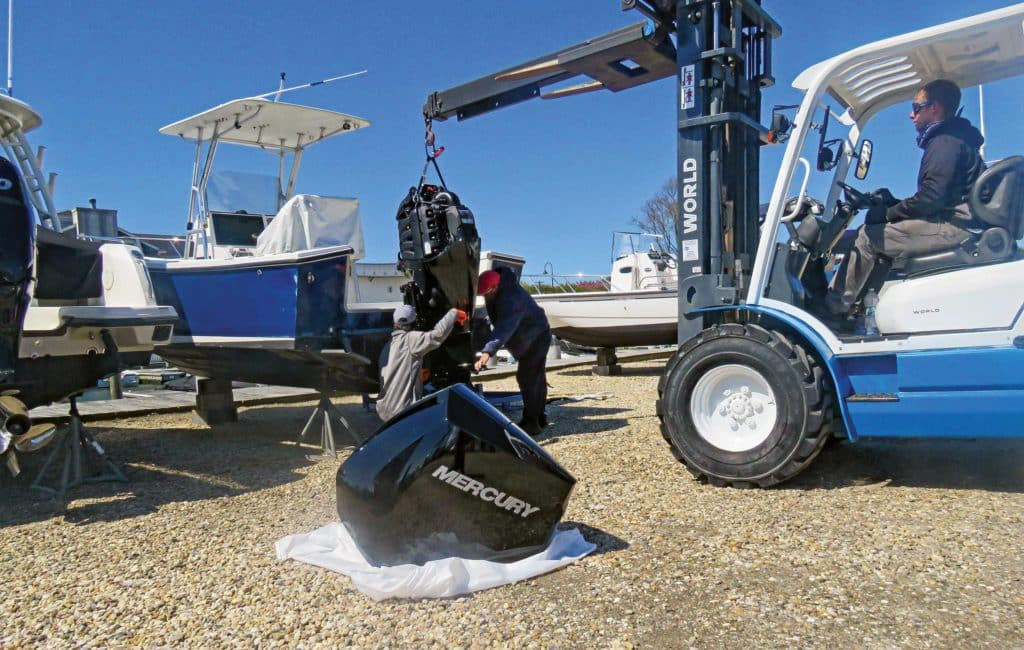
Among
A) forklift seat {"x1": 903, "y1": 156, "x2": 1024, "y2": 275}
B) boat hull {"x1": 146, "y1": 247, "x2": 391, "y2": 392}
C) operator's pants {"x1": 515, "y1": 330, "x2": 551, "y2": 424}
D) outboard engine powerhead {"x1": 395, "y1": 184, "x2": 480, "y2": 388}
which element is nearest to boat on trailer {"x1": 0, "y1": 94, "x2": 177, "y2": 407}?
boat hull {"x1": 146, "y1": 247, "x2": 391, "y2": 392}

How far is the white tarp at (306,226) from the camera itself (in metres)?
6.80

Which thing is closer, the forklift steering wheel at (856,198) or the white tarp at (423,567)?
the white tarp at (423,567)

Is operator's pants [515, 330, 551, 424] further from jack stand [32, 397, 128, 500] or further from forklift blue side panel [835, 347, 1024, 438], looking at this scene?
jack stand [32, 397, 128, 500]

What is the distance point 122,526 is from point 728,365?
3.45 metres

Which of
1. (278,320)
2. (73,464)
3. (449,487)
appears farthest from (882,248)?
(73,464)

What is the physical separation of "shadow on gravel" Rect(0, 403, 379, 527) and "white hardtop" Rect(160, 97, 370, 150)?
3.25 m

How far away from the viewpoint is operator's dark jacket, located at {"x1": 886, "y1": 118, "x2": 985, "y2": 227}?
12.7ft

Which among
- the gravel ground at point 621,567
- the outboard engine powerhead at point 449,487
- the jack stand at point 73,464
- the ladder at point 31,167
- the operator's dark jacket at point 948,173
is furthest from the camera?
the ladder at point 31,167

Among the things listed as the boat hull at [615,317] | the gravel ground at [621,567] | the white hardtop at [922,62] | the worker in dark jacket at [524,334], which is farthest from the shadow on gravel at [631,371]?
the white hardtop at [922,62]

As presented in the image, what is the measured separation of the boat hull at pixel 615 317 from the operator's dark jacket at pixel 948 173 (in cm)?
729

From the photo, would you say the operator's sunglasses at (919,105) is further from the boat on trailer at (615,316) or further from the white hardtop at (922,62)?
the boat on trailer at (615,316)

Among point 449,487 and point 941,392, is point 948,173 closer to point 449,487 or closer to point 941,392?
point 941,392

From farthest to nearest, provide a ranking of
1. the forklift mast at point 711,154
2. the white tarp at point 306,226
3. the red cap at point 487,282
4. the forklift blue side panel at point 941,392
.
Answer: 1. the white tarp at point 306,226
2. the red cap at point 487,282
3. the forklift mast at point 711,154
4. the forklift blue side panel at point 941,392

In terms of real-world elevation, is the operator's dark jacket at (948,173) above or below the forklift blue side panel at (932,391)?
above
